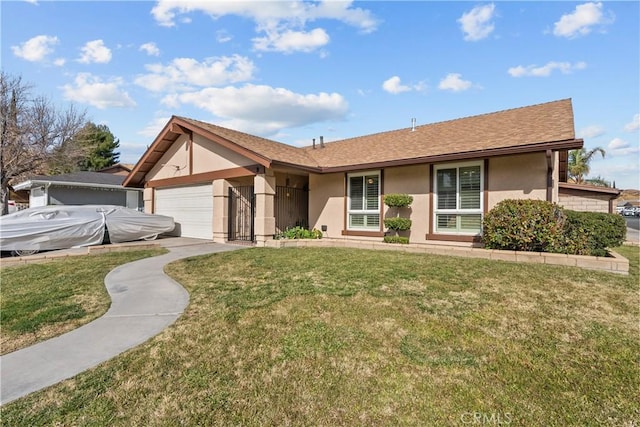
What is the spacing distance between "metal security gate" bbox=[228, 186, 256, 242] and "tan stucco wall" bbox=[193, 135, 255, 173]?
113 centimetres

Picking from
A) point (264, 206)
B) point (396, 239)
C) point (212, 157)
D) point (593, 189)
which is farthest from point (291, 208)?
point (593, 189)

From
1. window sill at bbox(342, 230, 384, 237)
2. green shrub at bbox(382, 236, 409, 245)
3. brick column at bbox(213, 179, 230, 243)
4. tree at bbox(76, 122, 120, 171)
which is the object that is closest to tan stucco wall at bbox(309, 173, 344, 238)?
window sill at bbox(342, 230, 384, 237)

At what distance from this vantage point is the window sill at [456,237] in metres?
9.31

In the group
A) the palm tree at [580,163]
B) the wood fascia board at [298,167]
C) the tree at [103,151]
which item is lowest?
the wood fascia board at [298,167]

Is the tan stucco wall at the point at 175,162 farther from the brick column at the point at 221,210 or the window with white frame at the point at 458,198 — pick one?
the window with white frame at the point at 458,198

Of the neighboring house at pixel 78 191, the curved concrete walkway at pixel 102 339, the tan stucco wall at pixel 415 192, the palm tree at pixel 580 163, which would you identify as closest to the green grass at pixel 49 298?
the curved concrete walkway at pixel 102 339

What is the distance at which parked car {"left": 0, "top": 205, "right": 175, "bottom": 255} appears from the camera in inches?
372

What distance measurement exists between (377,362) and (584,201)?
51.7ft

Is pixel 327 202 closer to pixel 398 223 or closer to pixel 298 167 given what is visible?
pixel 298 167

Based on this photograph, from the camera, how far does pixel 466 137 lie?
34.5 feet

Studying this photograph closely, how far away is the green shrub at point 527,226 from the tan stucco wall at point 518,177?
36.2 inches

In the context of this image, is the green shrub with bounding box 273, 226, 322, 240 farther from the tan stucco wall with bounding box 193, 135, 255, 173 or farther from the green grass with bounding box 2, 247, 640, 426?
the green grass with bounding box 2, 247, 640, 426

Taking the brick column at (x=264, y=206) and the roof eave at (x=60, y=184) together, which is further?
the roof eave at (x=60, y=184)

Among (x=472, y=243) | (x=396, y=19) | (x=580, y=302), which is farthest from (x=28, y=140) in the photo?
(x=580, y=302)
